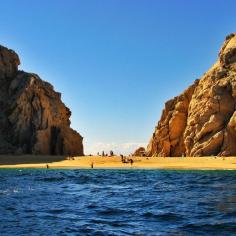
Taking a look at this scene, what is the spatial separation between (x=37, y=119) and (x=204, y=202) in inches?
2986

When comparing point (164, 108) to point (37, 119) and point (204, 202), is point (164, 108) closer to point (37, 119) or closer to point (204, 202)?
point (37, 119)

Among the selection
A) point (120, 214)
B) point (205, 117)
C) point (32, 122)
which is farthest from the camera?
point (32, 122)

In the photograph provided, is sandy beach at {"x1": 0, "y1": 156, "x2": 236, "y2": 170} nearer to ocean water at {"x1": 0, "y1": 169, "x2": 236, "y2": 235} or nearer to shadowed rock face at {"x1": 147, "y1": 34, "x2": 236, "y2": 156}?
shadowed rock face at {"x1": 147, "y1": 34, "x2": 236, "y2": 156}

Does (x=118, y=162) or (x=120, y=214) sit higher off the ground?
(x=118, y=162)

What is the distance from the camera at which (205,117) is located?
84000 mm

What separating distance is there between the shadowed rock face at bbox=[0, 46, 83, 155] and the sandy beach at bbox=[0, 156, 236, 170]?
8659mm

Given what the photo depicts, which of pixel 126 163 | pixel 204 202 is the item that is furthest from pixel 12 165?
pixel 204 202

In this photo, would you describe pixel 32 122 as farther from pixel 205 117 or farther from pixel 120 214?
pixel 120 214

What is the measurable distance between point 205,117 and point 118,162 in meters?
18.1

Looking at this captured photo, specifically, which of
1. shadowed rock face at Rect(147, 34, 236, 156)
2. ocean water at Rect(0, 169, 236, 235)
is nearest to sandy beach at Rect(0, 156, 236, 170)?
shadowed rock face at Rect(147, 34, 236, 156)

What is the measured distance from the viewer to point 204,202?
967 inches

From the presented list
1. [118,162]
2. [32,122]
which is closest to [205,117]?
[118,162]

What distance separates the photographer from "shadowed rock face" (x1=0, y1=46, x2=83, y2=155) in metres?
94.8

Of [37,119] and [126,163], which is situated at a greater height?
[37,119]
